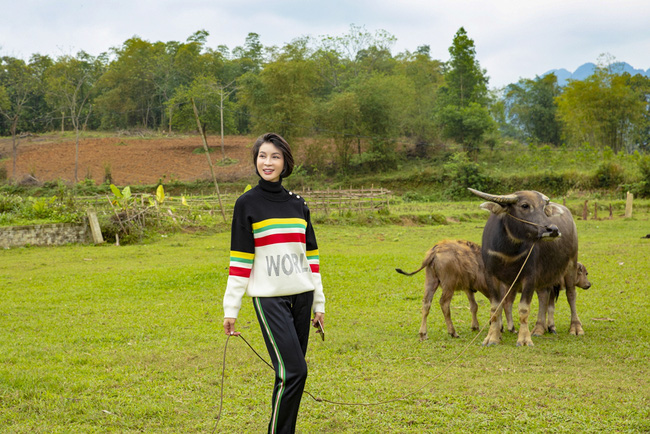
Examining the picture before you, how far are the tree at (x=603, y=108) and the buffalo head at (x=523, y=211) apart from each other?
129 ft

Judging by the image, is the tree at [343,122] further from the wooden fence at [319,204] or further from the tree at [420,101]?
the wooden fence at [319,204]

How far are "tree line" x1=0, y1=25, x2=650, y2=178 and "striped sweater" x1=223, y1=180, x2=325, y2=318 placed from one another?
33628 millimetres

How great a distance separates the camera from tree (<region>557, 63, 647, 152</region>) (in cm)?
4194

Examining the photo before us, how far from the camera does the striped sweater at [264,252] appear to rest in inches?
136

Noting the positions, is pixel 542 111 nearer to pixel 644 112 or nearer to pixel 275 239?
pixel 644 112

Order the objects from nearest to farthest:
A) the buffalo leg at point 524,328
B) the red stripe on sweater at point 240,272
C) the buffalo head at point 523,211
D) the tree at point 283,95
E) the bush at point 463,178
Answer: the red stripe on sweater at point 240,272 < the buffalo head at point 523,211 < the buffalo leg at point 524,328 < the bush at point 463,178 < the tree at point 283,95

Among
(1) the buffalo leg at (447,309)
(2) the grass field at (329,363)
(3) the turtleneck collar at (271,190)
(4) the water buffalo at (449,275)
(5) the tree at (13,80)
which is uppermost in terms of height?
(5) the tree at (13,80)

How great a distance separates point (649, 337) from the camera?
6.76 meters

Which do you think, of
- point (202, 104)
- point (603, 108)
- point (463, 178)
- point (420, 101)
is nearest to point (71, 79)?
point (202, 104)

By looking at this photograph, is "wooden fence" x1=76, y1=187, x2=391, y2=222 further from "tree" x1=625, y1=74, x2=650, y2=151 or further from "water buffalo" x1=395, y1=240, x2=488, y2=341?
"tree" x1=625, y1=74, x2=650, y2=151

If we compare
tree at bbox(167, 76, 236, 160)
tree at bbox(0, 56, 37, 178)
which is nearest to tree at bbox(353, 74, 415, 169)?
tree at bbox(167, 76, 236, 160)

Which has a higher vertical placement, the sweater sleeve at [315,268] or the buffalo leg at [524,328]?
the sweater sleeve at [315,268]

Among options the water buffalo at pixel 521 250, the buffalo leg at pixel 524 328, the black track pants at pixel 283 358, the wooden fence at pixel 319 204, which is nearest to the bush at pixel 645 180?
the wooden fence at pixel 319 204

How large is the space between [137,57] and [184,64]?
4.77 metres
